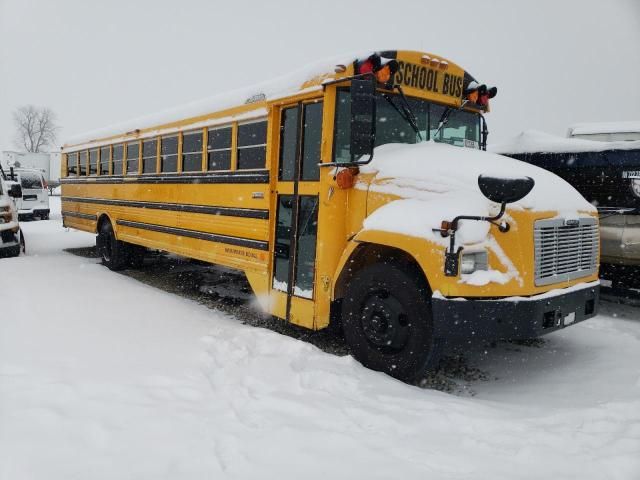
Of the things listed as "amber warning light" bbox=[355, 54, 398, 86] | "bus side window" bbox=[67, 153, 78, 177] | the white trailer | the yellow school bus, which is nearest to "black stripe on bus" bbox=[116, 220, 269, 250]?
the yellow school bus

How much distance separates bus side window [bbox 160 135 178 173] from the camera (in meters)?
6.64

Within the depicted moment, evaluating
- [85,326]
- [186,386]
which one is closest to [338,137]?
[186,386]

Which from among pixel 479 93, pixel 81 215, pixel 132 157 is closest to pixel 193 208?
pixel 132 157

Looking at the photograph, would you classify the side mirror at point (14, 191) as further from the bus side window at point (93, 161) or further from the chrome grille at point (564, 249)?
the chrome grille at point (564, 249)

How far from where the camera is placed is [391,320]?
12.0ft

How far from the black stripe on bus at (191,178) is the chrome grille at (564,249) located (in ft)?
8.34

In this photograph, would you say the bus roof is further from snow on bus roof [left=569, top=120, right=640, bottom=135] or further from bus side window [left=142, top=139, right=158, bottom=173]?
snow on bus roof [left=569, top=120, right=640, bottom=135]

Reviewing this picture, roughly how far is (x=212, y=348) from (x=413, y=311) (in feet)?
5.28

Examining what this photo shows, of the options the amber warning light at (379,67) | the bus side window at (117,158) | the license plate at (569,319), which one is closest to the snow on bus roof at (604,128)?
the license plate at (569,319)

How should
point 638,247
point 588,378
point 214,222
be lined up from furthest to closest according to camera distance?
point 214,222, point 638,247, point 588,378

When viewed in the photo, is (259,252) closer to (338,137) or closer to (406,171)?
(338,137)

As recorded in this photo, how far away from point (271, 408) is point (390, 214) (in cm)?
157

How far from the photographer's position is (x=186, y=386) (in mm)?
3174

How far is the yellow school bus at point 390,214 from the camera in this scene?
10.9ft
